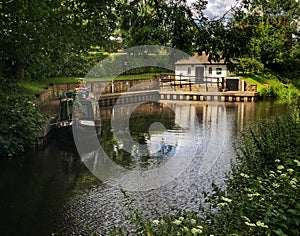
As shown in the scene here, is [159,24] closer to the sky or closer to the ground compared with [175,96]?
closer to the sky

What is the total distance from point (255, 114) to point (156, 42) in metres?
18.2

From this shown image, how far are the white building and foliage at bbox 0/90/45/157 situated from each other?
27.3m

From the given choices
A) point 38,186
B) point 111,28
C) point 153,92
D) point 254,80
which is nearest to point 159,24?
point 111,28

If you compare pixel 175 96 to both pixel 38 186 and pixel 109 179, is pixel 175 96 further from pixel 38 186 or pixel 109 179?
pixel 38 186

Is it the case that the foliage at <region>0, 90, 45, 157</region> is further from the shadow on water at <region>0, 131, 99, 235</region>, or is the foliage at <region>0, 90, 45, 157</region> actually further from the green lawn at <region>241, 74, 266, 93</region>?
the green lawn at <region>241, 74, 266, 93</region>

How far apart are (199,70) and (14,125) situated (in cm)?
3078

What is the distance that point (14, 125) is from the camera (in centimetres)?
725

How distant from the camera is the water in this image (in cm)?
788

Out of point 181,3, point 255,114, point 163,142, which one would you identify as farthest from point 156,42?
point 255,114

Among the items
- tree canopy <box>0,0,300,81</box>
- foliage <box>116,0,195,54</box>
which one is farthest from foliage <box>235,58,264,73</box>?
foliage <box>116,0,195,54</box>

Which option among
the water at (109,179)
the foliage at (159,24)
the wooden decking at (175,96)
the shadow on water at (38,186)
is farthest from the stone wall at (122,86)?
the foliage at (159,24)

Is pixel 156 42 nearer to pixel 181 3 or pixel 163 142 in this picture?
pixel 181 3

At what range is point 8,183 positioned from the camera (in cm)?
1031

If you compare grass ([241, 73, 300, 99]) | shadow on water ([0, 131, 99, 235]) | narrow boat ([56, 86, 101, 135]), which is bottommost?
shadow on water ([0, 131, 99, 235])
